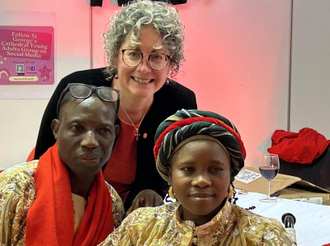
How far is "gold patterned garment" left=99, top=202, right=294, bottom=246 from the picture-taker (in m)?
1.00

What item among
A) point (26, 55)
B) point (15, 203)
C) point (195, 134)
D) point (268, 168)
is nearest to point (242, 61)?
point (268, 168)

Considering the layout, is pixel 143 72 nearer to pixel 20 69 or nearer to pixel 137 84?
pixel 137 84

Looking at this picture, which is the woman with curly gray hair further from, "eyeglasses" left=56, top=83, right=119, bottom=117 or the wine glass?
the wine glass

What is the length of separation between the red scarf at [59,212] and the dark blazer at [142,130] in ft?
1.22

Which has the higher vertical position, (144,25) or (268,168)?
(144,25)

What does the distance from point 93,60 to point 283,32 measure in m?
1.79

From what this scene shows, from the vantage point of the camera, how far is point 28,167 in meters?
1.28

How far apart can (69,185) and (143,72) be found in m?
0.64

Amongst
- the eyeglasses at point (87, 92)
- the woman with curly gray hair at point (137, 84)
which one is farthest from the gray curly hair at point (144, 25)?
the eyeglasses at point (87, 92)

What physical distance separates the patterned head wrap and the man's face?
22cm

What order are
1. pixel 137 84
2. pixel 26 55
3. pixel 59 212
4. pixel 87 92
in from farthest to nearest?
pixel 26 55, pixel 137 84, pixel 87 92, pixel 59 212

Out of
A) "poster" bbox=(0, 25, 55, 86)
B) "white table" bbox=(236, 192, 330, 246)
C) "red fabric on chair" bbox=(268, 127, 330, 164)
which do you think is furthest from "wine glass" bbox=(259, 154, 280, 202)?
"poster" bbox=(0, 25, 55, 86)

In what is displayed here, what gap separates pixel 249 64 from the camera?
3545 mm

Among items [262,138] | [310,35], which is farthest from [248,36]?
[262,138]
